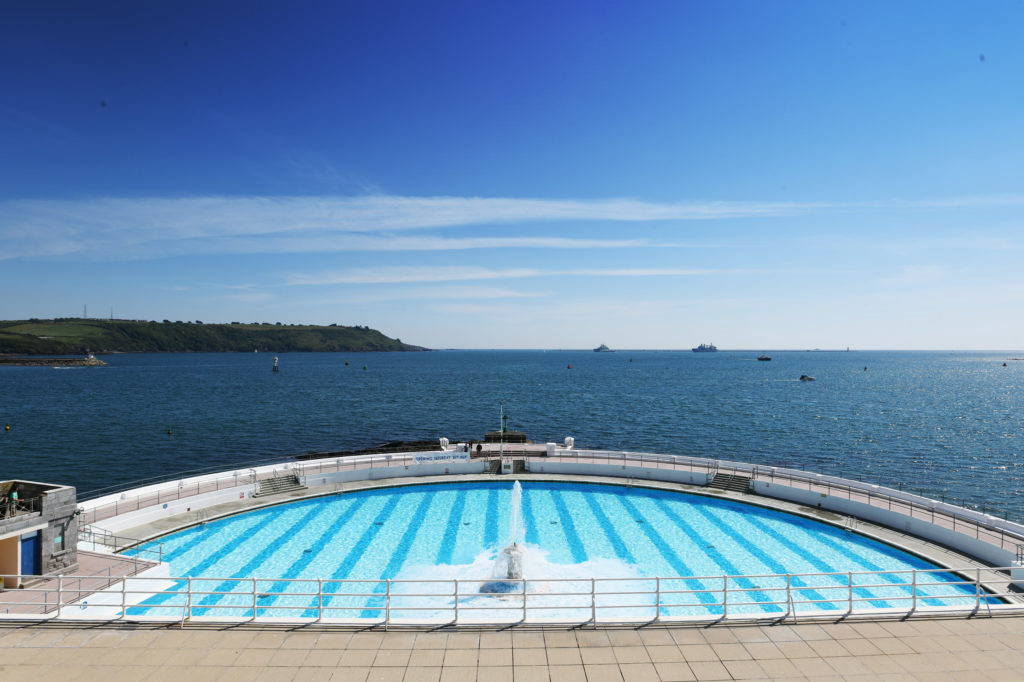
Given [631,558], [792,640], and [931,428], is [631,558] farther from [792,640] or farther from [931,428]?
[931,428]

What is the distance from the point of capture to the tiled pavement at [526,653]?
9.06m

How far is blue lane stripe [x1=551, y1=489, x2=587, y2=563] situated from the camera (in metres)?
22.0

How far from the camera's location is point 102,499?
81.6 feet

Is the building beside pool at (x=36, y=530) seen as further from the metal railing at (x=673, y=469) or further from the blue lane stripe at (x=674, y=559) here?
the blue lane stripe at (x=674, y=559)

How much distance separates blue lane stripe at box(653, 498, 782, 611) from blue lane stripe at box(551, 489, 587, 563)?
192 inches

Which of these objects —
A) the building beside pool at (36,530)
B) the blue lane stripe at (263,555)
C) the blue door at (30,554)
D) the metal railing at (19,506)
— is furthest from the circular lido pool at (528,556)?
the metal railing at (19,506)

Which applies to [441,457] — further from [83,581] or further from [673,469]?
[83,581]

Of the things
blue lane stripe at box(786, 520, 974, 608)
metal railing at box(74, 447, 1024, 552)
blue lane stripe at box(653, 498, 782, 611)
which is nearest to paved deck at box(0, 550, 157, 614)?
metal railing at box(74, 447, 1024, 552)

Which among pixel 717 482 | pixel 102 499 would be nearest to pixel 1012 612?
pixel 717 482

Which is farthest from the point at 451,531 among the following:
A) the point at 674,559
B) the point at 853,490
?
the point at 853,490

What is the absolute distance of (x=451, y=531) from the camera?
976 inches

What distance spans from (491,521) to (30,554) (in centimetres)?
1688

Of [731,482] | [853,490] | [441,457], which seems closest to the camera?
[853,490]

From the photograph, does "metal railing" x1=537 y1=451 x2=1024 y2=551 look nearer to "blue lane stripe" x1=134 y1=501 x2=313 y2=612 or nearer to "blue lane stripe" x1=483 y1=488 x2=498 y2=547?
"blue lane stripe" x1=483 y1=488 x2=498 y2=547
